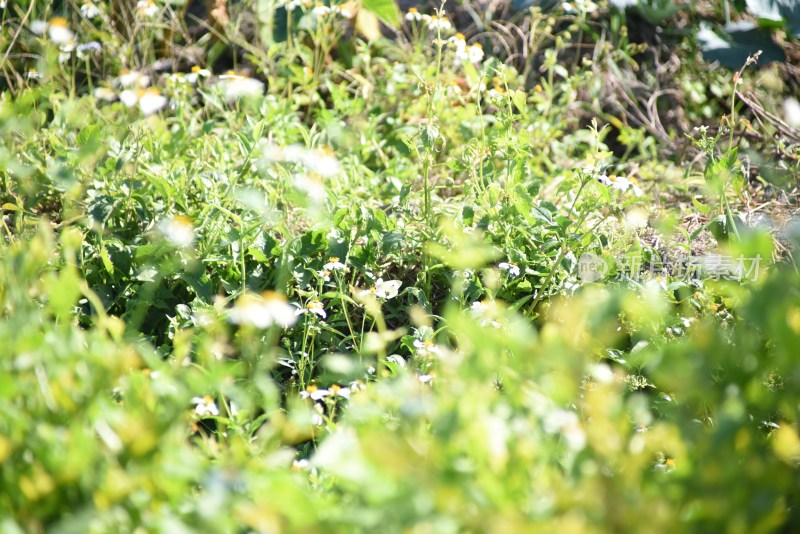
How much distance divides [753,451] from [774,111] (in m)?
2.55

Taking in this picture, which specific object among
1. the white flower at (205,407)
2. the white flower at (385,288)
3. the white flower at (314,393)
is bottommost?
the white flower at (314,393)

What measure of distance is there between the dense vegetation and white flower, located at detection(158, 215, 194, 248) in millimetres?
49

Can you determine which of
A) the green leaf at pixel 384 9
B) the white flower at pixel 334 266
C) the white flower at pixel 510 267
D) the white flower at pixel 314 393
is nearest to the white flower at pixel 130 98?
the white flower at pixel 334 266

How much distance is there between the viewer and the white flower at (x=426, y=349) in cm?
170

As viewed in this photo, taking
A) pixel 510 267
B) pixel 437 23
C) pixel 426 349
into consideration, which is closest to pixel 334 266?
pixel 426 349

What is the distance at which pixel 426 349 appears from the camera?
1735 millimetres

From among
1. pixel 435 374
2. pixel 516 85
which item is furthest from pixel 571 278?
pixel 516 85

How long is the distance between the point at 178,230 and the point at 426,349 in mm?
614

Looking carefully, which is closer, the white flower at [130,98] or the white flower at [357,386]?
the white flower at [357,386]

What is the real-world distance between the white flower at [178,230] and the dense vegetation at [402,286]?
0.05 meters

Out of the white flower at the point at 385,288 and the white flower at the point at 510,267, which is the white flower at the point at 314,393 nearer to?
the white flower at the point at 385,288

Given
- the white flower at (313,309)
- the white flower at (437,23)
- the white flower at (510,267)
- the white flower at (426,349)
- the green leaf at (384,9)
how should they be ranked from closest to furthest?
the white flower at (426,349)
the white flower at (313,309)
the white flower at (510,267)
the white flower at (437,23)
the green leaf at (384,9)

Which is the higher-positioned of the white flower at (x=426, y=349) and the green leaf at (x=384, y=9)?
the green leaf at (x=384, y=9)

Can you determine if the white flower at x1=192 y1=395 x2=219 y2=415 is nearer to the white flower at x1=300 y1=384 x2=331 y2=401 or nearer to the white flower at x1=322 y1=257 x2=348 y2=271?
the white flower at x1=300 y1=384 x2=331 y2=401
